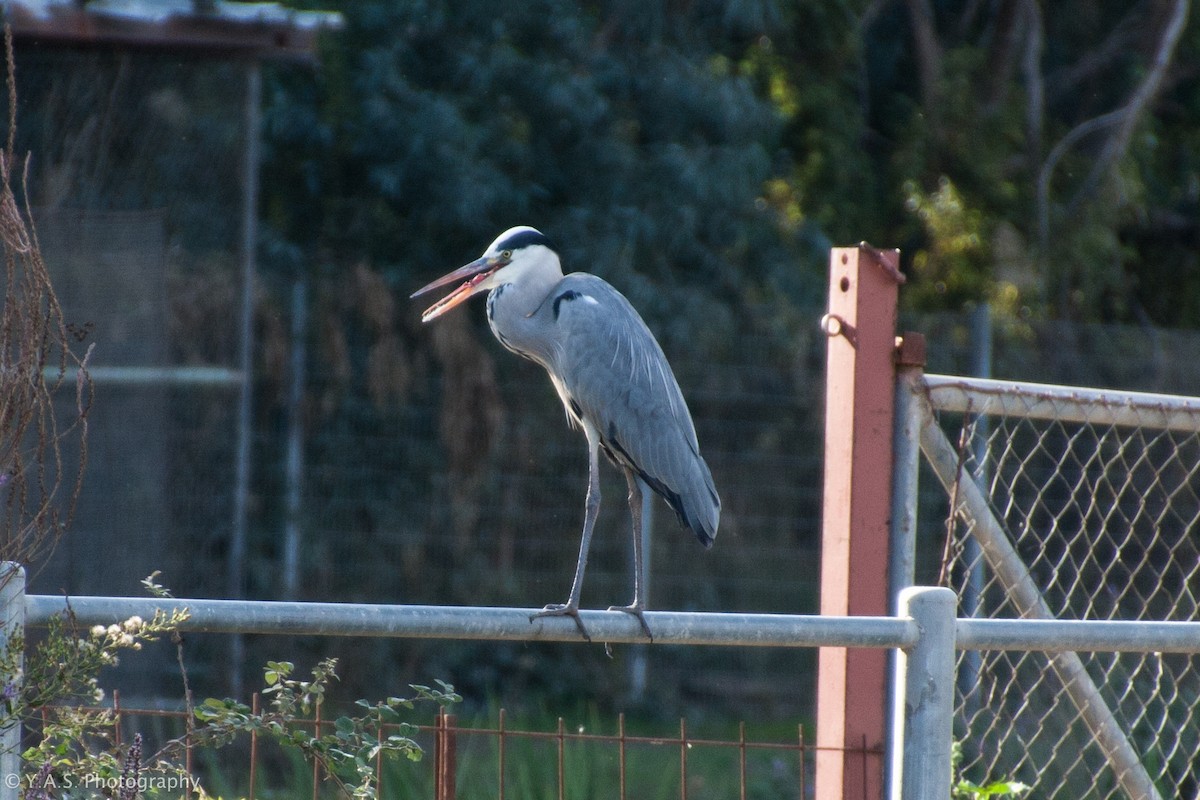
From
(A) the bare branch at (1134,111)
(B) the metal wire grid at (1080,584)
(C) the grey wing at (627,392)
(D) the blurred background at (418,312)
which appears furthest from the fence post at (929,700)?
(A) the bare branch at (1134,111)

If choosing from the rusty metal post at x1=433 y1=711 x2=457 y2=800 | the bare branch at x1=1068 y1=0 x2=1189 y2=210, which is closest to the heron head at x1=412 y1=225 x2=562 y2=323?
the rusty metal post at x1=433 y1=711 x2=457 y2=800

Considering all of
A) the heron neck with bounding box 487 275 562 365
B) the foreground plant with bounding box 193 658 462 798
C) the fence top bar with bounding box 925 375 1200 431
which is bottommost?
the foreground plant with bounding box 193 658 462 798

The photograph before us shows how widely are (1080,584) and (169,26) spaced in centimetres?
470

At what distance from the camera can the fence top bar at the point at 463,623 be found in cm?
194

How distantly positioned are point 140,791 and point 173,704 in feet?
12.1

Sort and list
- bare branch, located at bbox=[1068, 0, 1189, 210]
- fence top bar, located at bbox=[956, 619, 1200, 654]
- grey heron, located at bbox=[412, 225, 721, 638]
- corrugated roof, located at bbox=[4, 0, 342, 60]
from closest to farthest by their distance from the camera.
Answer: fence top bar, located at bbox=[956, 619, 1200, 654] < grey heron, located at bbox=[412, 225, 721, 638] < corrugated roof, located at bbox=[4, 0, 342, 60] < bare branch, located at bbox=[1068, 0, 1189, 210]

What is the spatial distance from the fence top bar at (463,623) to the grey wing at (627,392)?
1.62m

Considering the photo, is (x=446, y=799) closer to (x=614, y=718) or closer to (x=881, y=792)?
(x=881, y=792)

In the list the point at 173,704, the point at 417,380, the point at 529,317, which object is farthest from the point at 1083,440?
the point at 173,704

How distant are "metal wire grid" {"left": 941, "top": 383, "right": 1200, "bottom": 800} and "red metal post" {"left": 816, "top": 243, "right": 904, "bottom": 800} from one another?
2152 millimetres

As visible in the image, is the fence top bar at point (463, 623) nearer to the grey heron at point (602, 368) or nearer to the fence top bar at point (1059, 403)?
the fence top bar at point (1059, 403)

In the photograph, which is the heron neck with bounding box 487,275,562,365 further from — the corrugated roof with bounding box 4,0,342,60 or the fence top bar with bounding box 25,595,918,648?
the corrugated roof with bounding box 4,0,342,60

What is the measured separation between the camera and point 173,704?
5.71 m

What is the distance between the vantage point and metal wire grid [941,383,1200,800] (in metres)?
5.31
